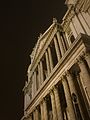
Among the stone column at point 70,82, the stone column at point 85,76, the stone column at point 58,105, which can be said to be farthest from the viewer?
the stone column at point 58,105

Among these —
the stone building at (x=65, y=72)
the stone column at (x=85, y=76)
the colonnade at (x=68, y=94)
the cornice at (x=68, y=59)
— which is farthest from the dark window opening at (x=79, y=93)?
the stone column at (x=85, y=76)

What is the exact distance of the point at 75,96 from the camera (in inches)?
671

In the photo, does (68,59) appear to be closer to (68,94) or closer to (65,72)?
(65,72)

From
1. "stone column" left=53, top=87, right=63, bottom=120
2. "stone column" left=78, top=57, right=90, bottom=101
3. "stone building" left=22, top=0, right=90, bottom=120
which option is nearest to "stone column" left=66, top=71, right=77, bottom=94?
"stone building" left=22, top=0, right=90, bottom=120

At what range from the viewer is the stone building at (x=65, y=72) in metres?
16.7

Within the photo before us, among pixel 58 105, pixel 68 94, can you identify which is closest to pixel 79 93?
pixel 68 94

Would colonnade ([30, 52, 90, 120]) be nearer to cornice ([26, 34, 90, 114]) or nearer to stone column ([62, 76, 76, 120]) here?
stone column ([62, 76, 76, 120])

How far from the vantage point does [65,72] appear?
1878 centimetres

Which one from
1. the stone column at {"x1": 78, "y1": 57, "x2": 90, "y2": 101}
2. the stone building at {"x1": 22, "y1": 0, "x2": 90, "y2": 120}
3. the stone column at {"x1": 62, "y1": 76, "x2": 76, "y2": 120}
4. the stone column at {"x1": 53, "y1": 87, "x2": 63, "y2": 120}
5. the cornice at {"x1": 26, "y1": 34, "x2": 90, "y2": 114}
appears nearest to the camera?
the stone column at {"x1": 78, "y1": 57, "x2": 90, "y2": 101}

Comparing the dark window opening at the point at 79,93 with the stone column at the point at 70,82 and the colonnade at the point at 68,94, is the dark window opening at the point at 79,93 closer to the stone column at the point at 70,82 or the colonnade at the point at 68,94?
the colonnade at the point at 68,94

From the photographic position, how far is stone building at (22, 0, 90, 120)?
1672cm

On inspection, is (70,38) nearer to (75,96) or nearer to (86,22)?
(86,22)

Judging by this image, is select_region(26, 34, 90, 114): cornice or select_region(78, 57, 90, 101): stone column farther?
select_region(26, 34, 90, 114): cornice

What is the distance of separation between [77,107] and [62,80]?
302cm
